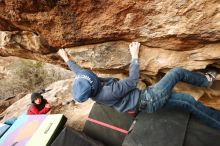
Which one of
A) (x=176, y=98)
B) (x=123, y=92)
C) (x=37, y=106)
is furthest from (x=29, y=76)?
(x=176, y=98)

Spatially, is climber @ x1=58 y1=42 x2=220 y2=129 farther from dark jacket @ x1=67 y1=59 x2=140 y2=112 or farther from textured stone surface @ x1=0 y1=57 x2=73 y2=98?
textured stone surface @ x1=0 y1=57 x2=73 y2=98

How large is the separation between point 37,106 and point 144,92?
281 centimetres

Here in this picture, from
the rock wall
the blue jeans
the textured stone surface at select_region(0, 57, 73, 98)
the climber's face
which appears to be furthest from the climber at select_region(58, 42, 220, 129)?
the textured stone surface at select_region(0, 57, 73, 98)

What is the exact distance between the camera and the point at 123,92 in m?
3.58

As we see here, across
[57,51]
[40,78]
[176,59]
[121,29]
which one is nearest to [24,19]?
[57,51]

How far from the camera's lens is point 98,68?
175 inches

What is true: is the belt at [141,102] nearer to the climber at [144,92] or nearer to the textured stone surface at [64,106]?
the climber at [144,92]

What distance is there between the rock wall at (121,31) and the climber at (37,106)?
1.36m

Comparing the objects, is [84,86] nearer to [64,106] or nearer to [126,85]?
[126,85]

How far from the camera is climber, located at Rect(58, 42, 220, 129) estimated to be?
358cm

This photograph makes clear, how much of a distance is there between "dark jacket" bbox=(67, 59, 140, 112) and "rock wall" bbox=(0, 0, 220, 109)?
0.42 m

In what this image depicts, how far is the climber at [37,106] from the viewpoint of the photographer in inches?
221

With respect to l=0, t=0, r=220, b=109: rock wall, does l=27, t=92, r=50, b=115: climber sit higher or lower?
lower

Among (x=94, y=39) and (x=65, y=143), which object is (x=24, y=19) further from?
(x=65, y=143)
